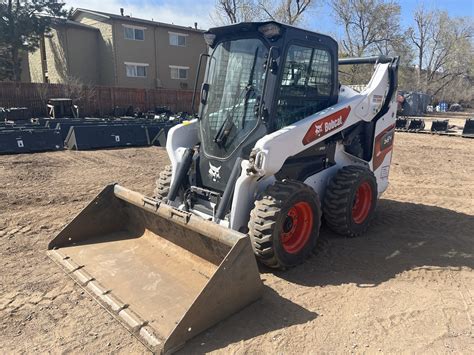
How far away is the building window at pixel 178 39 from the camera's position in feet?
104

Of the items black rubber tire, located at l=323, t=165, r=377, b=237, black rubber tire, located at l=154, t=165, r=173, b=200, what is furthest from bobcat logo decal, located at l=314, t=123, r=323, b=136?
black rubber tire, located at l=154, t=165, r=173, b=200

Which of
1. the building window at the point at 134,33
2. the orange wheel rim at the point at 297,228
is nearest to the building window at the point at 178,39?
the building window at the point at 134,33

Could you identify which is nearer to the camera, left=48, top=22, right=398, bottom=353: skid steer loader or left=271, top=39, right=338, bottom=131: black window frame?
left=48, top=22, right=398, bottom=353: skid steer loader

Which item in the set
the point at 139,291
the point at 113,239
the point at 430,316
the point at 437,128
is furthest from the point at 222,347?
the point at 437,128

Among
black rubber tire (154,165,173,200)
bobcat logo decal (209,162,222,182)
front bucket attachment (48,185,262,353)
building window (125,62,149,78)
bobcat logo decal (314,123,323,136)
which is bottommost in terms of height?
front bucket attachment (48,185,262,353)

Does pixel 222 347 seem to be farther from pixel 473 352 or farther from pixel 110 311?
pixel 473 352

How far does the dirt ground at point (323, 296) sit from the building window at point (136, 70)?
24.5 metres

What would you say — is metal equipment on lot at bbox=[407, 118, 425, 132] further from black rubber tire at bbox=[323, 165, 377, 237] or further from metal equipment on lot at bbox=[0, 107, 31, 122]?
metal equipment on lot at bbox=[0, 107, 31, 122]

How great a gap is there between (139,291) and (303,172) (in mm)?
2337

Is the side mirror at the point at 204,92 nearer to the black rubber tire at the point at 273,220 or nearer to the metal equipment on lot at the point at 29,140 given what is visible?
the black rubber tire at the point at 273,220

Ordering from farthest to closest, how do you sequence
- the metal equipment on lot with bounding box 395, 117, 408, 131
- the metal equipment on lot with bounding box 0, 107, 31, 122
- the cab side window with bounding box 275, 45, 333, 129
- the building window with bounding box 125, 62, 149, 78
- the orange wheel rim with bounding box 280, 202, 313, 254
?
the building window with bounding box 125, 62, 149, 78 < the metal equipment on lot with bounding box 395, 117, 408, 131 < the metal equipment on lot with bounding box 0, 107, 31, 122 < the cab side window with bounding box 275, 45, 333, 129 < the orange wheel rim with bounding box 280, 202, 313, 254

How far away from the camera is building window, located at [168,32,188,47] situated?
104 feet

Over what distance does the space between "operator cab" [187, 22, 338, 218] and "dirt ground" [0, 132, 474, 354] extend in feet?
4.65

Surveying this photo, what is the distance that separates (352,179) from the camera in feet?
15.6
